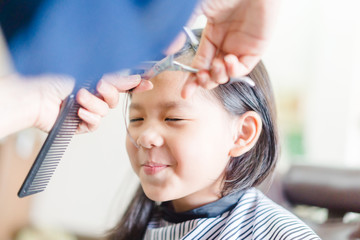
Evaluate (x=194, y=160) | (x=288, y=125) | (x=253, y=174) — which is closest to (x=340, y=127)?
(x=288, y=125)

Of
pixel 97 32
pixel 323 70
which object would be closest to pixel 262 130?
pixel 97 32

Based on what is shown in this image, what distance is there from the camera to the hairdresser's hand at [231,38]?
1.91ft

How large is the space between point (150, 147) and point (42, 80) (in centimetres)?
45

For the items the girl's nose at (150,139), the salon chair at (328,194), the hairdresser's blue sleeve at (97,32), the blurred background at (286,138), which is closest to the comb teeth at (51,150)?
the hairdresser's blue sleeve at (97,32)

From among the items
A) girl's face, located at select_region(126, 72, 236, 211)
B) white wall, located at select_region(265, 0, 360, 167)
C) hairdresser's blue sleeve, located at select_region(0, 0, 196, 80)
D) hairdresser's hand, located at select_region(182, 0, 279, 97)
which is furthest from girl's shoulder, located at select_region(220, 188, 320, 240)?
white wall, located at select_region(265, 0, 360, 167)

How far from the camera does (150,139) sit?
3.10 ft

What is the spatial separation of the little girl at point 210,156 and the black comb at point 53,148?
0.29 metres

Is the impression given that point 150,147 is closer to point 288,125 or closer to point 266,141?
point 266,141

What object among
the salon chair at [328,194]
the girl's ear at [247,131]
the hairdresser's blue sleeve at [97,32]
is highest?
the hairdresser's blue sleeve at [97,32]

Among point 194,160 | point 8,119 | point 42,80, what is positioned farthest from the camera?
point 194,160

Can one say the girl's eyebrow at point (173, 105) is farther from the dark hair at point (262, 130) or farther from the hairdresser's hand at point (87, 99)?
the hairdresser's hand at point (87, 99)

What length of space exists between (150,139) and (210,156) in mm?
143

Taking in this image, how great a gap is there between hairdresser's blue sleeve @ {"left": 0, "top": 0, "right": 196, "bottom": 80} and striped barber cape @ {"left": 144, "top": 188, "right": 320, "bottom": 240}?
0.59m

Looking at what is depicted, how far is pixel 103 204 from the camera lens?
2.88 metres
